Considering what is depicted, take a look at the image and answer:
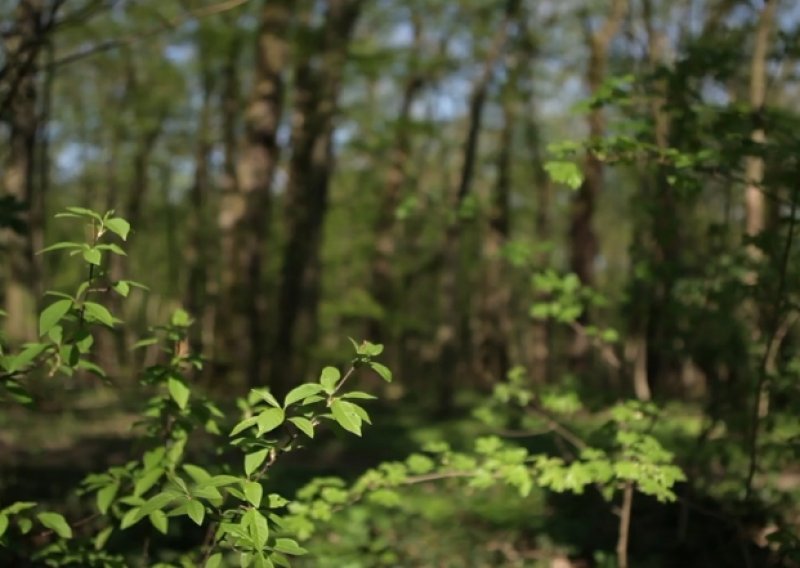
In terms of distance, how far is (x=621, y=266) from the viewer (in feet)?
128

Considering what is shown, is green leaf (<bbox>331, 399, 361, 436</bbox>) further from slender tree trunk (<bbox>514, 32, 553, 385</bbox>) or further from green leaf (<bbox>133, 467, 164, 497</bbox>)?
slender tree trunk (<bbox>514, 32, 553, 385</bbox>)

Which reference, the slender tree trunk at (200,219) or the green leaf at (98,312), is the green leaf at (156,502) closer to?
the green leaf at (98,312)

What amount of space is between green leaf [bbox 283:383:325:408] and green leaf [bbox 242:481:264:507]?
24 cm

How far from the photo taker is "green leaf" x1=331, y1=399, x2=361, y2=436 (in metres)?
1.99

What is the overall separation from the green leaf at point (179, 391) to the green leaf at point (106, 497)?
0.43 meters

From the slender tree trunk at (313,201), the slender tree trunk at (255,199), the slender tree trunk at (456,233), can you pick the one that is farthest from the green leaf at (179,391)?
the slender tree trunk at (255,199)

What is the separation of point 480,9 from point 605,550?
13414mm

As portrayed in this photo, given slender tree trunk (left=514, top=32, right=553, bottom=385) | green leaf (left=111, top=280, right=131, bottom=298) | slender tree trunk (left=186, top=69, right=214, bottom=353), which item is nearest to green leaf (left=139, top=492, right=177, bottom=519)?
green leaf (left=111, top=280, right=131, bottom=298)

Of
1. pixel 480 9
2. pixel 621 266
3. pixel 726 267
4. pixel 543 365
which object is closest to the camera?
pixel 726 267

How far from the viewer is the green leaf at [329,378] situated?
211cm

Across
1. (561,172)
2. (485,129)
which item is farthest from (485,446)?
(485,129)

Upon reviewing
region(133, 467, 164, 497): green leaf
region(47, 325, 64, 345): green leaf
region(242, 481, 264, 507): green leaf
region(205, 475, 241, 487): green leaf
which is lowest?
region(133, 467, 164, 497): green leaf

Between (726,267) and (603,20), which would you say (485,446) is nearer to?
(726,267)

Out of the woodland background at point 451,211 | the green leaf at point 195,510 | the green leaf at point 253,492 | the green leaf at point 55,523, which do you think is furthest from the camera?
the woodland background at point 451,211
